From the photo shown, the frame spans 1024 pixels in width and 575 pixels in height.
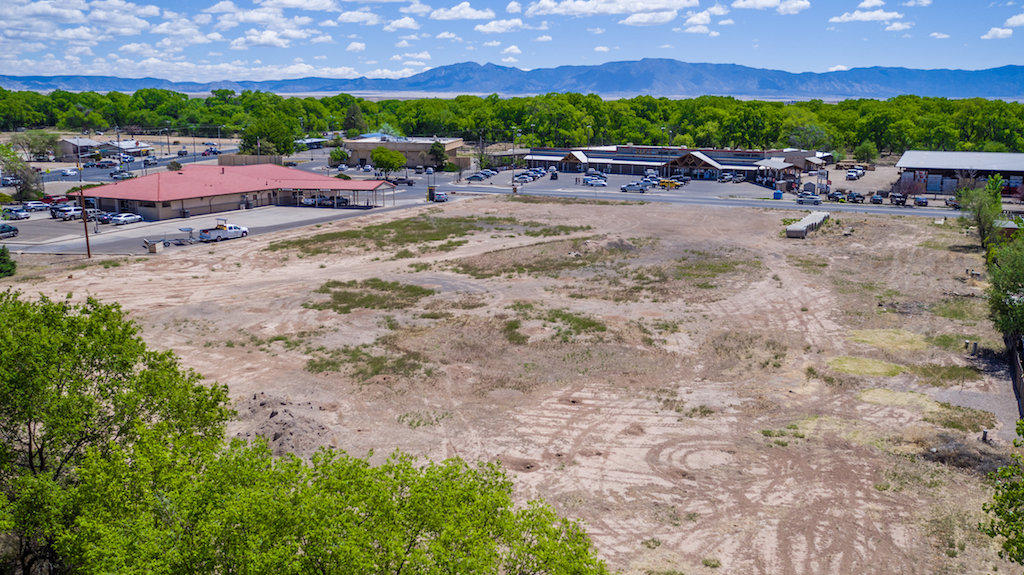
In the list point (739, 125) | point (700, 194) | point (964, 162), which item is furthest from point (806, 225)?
point (739, 125)

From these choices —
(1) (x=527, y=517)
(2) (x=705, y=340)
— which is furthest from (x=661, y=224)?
(1) (x=527, y=517)

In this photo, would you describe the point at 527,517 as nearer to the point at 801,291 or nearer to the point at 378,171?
the point at 801,291

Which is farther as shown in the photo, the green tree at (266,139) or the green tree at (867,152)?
the green tree at (867,152)

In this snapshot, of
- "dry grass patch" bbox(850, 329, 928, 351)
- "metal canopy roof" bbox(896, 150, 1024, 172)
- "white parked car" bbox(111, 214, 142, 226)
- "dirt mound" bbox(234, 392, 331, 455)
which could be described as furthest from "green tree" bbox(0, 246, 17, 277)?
"metal canopy roof" bbox(896, 150, 1024, 172)

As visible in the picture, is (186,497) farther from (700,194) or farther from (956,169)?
(956,169)

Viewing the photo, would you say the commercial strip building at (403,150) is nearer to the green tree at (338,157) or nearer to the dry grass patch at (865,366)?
the green tree at (338,157)

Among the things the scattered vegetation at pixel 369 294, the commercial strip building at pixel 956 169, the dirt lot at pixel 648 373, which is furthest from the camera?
the commercial strip building at pixel 956 169

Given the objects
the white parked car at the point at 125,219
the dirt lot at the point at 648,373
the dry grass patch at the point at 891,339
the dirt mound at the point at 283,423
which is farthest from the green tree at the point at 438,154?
the dirt mound at the point at 283,423
